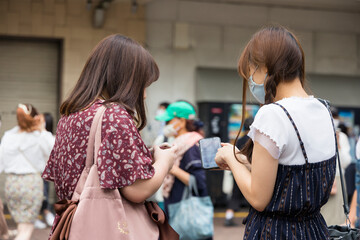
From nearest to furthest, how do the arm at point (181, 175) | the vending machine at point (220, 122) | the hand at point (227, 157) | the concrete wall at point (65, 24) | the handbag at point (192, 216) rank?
the hand at point (227, 157) → the handbag at point (192, 216) → the arm at point (181, 175) → the concrete wall at point (65, 24) → the vending machine at point (220, 122)

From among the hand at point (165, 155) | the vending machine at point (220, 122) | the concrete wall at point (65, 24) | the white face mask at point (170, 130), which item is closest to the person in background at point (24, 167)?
the white face mask at point (170, 130)

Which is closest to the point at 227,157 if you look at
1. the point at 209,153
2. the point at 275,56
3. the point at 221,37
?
the point at 209,153

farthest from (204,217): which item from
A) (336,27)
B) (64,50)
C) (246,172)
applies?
(336,27)

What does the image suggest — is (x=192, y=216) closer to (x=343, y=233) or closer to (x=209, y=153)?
(x=209, y=153)

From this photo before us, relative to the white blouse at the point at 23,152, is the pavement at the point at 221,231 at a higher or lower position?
lower

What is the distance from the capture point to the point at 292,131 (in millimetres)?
2518

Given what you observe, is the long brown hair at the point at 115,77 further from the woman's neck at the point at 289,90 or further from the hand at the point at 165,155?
the woman's neck at the point at 289,90

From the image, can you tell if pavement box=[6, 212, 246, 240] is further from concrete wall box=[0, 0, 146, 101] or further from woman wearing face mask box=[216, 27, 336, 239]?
woman wearing face mask box=[216, 27, 336, 239]

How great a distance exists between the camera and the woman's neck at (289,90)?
8.72 ft

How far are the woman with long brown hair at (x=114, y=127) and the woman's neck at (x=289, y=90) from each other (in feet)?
1.92

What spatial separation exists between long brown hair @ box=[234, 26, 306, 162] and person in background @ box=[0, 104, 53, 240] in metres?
5.82

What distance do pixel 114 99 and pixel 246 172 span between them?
0.66 metres

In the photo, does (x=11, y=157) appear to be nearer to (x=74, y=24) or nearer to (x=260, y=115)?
(x=74, y=24)

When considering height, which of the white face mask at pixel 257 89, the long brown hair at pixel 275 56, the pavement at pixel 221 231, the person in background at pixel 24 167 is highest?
the long brown hair at pixel 275 56
